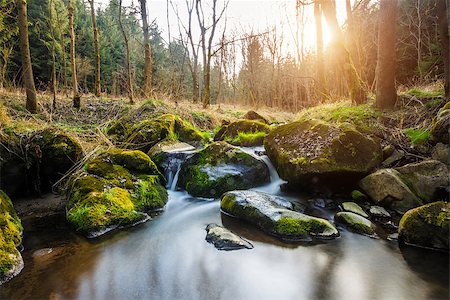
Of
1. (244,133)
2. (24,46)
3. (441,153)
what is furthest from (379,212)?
(24,46)

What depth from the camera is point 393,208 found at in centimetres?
504

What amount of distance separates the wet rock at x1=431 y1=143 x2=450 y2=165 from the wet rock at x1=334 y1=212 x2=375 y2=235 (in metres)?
1.86

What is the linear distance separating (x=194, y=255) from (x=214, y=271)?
51cm

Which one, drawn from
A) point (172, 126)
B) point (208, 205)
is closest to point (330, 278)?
point (208, 205)

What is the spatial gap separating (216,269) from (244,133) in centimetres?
605

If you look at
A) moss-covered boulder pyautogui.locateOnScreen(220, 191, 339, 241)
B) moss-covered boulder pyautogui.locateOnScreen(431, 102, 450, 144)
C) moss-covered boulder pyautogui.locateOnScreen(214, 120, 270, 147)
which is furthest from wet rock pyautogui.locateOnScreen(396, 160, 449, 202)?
moss-covered boulder pyautogui.locateOnScreen(214, 120, 270, 147)

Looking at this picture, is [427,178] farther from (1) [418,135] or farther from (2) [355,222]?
(2) [355,222]

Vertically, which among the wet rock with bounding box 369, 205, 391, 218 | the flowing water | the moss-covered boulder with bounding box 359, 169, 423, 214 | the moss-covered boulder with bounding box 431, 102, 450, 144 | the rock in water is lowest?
the flowing water

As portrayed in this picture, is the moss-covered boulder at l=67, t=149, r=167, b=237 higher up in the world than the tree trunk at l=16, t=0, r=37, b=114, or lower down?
lower down

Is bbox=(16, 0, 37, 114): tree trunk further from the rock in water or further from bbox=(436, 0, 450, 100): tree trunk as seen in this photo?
bbox=(436, 0, 450, 100): tree trunk

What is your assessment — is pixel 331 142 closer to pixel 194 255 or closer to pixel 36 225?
pixel 194 255

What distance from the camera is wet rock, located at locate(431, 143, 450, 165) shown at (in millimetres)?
5098

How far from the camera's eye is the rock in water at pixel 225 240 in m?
4.19

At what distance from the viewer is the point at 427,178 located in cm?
498
